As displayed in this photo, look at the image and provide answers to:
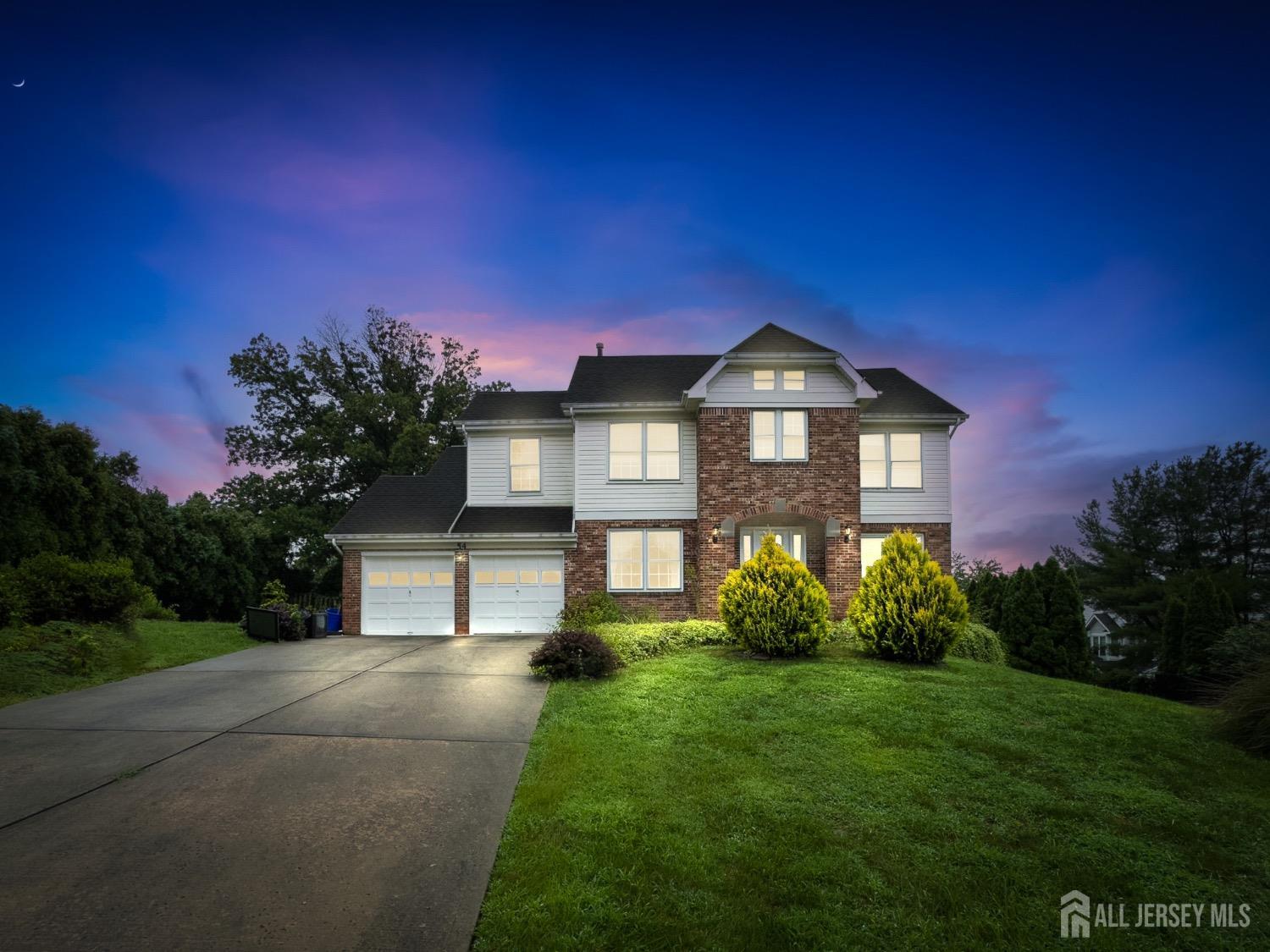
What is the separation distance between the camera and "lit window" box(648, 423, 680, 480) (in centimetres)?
1697

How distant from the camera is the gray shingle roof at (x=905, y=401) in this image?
17.1 metres

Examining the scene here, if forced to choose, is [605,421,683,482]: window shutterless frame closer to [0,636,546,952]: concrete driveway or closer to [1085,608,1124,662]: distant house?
[0,636,546,952]: concrete driveway

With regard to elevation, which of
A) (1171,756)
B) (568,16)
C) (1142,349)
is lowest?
(1171,756)

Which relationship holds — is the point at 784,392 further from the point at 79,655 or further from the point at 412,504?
the point at 79,655

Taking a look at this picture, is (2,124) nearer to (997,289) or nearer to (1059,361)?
(997,289)

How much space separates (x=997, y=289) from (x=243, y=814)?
2248cm

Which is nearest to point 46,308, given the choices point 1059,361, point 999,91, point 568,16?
point 568,16

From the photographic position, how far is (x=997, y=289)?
61.7 ft

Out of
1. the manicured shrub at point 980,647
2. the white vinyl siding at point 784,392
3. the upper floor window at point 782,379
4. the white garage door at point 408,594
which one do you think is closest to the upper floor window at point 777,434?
the white vinyl siding at point 784,392

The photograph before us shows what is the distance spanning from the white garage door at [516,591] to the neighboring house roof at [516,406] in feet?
14.7

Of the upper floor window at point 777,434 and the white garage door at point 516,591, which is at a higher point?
the upper floor window at point 777,434

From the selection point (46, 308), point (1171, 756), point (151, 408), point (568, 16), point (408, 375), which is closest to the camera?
point (1171, 756)

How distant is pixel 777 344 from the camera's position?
16.4m

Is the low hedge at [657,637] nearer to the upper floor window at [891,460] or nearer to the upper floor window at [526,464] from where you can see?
the upper floor window at [526,464]
